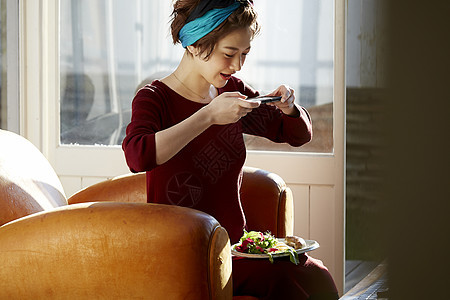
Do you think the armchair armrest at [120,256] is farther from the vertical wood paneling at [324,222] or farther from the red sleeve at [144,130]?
the vertical wood paneling at [324,222]

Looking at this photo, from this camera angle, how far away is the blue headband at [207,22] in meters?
1.51

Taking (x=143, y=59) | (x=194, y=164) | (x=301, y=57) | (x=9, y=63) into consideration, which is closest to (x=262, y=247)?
(x=194, y=164)

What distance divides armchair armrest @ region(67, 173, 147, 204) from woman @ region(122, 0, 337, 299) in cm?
29

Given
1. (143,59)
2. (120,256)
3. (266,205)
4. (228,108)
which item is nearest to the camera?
(120,256)

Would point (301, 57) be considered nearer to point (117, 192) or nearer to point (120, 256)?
point (117, 192)

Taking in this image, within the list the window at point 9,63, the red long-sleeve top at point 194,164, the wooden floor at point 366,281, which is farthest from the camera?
the window at point 9,63

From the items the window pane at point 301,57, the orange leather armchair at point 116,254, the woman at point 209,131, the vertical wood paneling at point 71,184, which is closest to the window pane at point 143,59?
the window pane at point 301,57

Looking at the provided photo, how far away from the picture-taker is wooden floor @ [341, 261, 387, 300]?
0.10 meters

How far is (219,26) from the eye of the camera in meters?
1.52

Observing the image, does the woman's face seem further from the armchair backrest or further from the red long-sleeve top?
the armchair backrest

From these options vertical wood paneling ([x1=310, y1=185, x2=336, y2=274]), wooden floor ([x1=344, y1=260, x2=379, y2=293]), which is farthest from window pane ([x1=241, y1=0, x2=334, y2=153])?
wooden floor ([x1=344, y1=260, x2=379, y2=293])

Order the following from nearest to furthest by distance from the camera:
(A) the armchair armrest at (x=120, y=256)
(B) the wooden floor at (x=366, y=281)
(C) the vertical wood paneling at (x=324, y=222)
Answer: (B) the wooden floor at (x=366, y=281)
(A) the armchair armrest at (x=120, y=256)
(C) the vertical wood paneling at (x=324, y=222)

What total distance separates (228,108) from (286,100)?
0.27 metres

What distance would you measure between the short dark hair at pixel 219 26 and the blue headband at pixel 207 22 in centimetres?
1
